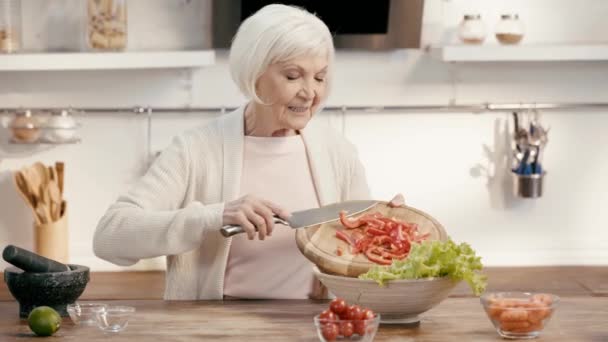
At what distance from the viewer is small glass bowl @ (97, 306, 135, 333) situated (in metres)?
2.18

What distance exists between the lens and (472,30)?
439 centimetres

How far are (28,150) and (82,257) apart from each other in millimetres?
486

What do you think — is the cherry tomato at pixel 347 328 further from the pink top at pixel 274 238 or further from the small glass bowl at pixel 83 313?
the pink top at pixel 274 238

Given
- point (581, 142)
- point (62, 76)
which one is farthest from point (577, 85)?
point (62, 76)

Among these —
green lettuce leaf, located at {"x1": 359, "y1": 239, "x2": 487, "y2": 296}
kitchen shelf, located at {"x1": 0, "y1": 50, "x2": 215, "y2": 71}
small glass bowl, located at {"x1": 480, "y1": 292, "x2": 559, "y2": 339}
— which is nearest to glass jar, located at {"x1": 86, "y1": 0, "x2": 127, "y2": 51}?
kitchen shelf, located at {"x1": 0, "y1": 50, "x2": 215, "y2": 71}

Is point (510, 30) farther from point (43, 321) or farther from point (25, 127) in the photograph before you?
point (43, 321)

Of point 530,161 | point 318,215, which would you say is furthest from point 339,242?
point 530,161

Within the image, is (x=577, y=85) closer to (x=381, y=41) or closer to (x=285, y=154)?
(x=381, y=41)

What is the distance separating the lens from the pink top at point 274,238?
2.77 m

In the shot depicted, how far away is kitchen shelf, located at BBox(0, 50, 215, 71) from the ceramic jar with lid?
8.6 inches

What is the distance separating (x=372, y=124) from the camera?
15.2ft

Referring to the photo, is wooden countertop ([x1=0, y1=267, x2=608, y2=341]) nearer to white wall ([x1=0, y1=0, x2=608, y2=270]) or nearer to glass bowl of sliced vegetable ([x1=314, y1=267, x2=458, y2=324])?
glass bowl of sliced vegetable ([x1=314, y1=267, x2=458, y2=324])

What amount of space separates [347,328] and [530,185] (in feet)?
8.78

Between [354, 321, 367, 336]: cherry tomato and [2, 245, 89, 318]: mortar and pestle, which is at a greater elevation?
[354, 321, 367, 336]: cherry tomato
